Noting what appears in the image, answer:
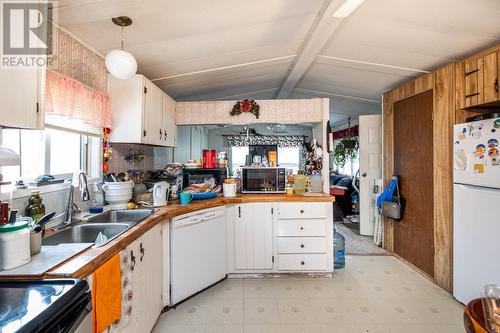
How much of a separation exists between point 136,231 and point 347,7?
6.68 feet

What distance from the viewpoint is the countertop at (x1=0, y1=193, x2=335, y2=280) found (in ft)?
3.42

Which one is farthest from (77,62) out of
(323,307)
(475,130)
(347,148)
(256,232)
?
(347,148)

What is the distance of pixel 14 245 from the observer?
41.5 inches

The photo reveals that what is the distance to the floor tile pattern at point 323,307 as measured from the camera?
1932 mm

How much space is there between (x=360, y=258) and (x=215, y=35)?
10.1 ft

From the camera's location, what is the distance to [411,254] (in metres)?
3.04

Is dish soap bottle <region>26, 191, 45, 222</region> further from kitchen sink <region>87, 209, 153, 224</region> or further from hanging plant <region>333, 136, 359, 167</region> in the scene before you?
hanging plant <region>333, 136, 359, 167</region>

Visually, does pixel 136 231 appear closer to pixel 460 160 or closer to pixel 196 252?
pixel 196 252

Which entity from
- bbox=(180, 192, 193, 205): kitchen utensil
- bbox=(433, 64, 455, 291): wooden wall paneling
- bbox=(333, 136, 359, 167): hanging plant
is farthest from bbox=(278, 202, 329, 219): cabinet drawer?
bbox=(333, 136, 359, 167): hanging plant

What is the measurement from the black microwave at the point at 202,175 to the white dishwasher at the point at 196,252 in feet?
1.79

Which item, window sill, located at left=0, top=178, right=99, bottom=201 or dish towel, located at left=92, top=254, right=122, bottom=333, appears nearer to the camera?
dish towel, located at left=92, top=254, right=122, bottom=333

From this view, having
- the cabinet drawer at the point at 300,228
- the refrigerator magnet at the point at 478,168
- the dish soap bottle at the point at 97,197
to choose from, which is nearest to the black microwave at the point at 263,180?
the cabinet drawer at the point at 300,228

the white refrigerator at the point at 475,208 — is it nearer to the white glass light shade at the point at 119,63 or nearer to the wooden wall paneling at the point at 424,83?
the wooden wall paneling at the point at 424,83

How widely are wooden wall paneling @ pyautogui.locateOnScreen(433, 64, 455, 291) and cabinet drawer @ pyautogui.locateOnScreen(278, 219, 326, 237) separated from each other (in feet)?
3.69
